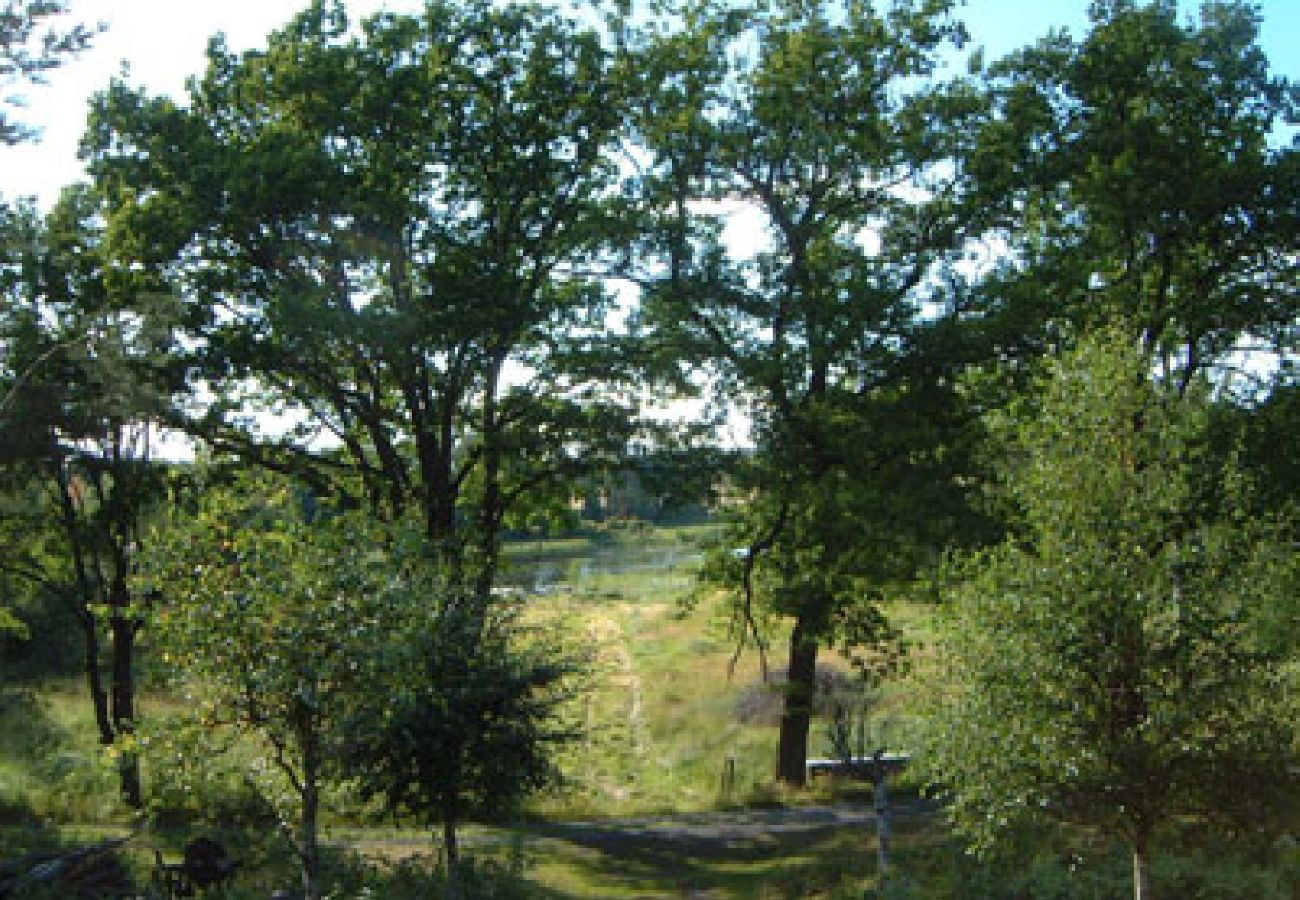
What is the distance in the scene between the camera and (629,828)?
26.9m

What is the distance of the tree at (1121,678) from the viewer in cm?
1426

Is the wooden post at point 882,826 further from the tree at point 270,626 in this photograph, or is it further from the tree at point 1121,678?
the tree at point 270,626

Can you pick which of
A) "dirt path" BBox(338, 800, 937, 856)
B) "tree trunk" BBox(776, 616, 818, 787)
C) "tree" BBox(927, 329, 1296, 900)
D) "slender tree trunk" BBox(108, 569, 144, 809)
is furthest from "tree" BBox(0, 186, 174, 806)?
"tree" BBox(927, 329, 1296, 900)

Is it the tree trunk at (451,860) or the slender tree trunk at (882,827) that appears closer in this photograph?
the tree trunk at (451,860)

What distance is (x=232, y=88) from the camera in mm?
27359

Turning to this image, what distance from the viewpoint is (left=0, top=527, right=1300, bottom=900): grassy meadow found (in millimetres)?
18234

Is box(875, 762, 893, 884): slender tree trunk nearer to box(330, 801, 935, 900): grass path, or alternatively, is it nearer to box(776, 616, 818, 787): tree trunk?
box(330, 801, 935, 900): grass path

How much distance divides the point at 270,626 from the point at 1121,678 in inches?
406

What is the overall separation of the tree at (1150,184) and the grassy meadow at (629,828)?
34.7 feet

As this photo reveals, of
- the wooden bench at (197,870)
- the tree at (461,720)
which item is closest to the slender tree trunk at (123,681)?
the wooden bench at (197,870)

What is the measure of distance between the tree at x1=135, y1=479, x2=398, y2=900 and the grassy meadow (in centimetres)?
89

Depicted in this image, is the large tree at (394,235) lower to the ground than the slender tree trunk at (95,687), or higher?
higher

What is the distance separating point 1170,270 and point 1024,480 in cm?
1441

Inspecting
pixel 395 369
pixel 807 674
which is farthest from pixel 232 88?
pixel 807 674
